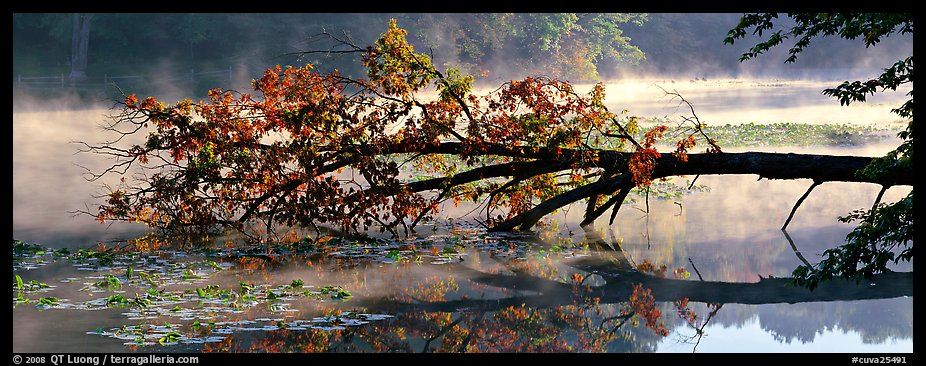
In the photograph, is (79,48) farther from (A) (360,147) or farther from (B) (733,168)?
(B) (733,168)

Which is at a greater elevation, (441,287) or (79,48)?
(79,48)

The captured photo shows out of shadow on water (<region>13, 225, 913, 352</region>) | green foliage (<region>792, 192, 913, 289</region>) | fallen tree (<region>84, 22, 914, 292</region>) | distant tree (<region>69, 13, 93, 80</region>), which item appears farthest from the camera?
distant tree (<region>69, 13, 93, 80</region>)

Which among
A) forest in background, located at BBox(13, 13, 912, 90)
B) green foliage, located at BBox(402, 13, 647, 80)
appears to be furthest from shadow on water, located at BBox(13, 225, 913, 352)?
green foliage, located at BBox(402, 13, 647, 80)

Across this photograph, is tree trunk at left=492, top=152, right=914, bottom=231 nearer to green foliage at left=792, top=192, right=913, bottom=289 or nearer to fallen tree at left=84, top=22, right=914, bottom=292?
fallen tree at left=84, top=22, right=914, bottom=292

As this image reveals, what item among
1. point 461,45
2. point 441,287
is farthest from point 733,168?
point 461,45

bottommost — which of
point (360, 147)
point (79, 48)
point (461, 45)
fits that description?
point (360, 147)

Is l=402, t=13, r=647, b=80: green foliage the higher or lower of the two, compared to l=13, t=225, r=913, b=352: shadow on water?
higher

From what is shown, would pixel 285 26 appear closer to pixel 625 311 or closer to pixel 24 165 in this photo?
pixel 24 165

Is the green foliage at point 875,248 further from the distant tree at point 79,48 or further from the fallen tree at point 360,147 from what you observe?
the distant tree at point 79,48

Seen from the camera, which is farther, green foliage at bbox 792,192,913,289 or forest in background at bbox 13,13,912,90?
forest in background at bbox 13,13,912,90

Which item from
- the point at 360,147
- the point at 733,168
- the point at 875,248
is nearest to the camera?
the point at 875,248

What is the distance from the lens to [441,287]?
35.3 ft

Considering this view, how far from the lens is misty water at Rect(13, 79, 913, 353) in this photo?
28.3 ft
